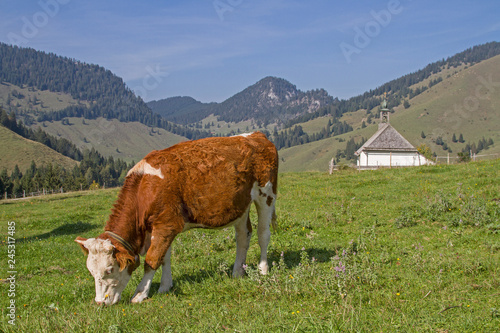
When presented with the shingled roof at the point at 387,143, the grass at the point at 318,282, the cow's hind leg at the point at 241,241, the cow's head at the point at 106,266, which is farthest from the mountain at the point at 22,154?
the cow's head at the point at 106,266

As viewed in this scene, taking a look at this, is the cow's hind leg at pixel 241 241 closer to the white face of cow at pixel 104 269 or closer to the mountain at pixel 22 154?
the white face of cow at pixel 104 269

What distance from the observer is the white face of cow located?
5.86 metres

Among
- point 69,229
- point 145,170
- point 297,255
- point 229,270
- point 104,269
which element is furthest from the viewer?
point 69,229

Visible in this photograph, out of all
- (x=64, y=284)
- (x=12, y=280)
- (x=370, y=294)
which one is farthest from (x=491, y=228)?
(x=12, y=280)

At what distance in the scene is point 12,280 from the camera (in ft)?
28.9

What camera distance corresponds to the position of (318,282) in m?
6.05

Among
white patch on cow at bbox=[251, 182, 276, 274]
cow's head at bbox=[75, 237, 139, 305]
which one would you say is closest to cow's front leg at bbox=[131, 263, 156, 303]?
cow's head at bbox=[75, 237, 139, 305]

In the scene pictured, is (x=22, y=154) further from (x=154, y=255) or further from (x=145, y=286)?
(x=154, y=255)

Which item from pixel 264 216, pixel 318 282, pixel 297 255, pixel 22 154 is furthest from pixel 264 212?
pixel 22 154

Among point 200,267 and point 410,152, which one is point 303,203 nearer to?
point 200,267

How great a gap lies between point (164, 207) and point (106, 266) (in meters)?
1.27

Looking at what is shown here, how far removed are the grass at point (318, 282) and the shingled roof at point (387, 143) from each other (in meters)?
69.0

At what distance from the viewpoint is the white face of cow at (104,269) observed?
586 centimetres

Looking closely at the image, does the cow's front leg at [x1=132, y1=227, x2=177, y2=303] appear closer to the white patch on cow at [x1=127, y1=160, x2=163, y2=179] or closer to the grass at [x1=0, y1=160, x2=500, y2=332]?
the grass at [x1=0, y1=160, x2=500, y2=332]
